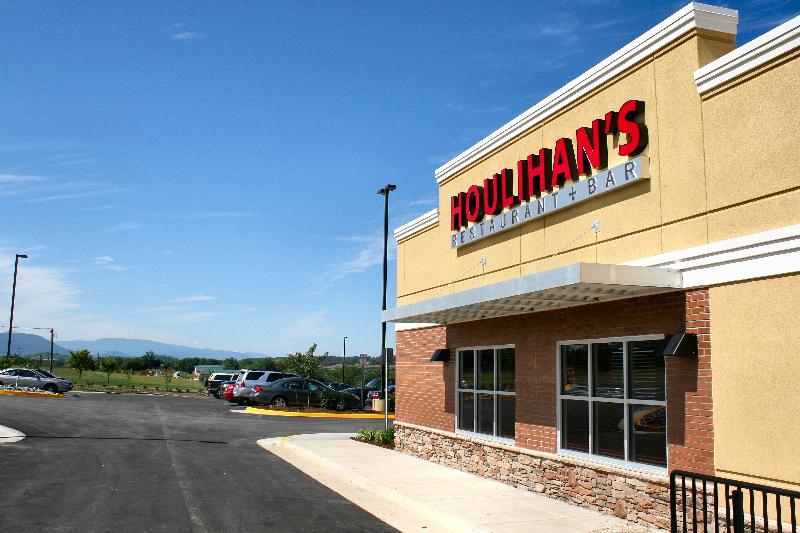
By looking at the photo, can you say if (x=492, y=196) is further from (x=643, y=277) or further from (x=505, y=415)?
(x=643, y=277)

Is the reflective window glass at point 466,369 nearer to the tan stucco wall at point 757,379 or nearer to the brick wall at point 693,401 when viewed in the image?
the brick wall at point 693,401

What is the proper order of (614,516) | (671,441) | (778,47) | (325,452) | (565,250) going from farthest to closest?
1. (325,452)
2. (565,250)
3. (614,516)
4. (671,441)
5. (778,47)

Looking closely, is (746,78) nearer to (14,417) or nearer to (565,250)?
(565,250)

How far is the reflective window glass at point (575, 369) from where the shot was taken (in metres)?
12.3

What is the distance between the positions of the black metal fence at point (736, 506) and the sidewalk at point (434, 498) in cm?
103

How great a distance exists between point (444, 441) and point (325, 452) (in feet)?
11.4

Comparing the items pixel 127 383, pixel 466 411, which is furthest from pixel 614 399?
pixel 127 383

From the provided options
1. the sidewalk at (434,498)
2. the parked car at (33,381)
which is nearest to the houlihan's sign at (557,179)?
the sidewalk at (434,498)

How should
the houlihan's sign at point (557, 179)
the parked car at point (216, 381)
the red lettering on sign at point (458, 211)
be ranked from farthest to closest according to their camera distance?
the parked car at point (216, 381) → the red lettering on sign at point (458, 211) → the houlihan's sign at point (557, 179)

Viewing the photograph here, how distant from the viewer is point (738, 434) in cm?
912

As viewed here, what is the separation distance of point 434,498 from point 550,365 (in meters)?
2.94

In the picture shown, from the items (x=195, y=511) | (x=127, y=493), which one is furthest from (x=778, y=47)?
(x=127, y=493)

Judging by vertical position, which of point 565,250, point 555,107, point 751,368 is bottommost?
point 751,368

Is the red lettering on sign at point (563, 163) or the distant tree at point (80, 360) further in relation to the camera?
the distant tree at point (80, 360)
